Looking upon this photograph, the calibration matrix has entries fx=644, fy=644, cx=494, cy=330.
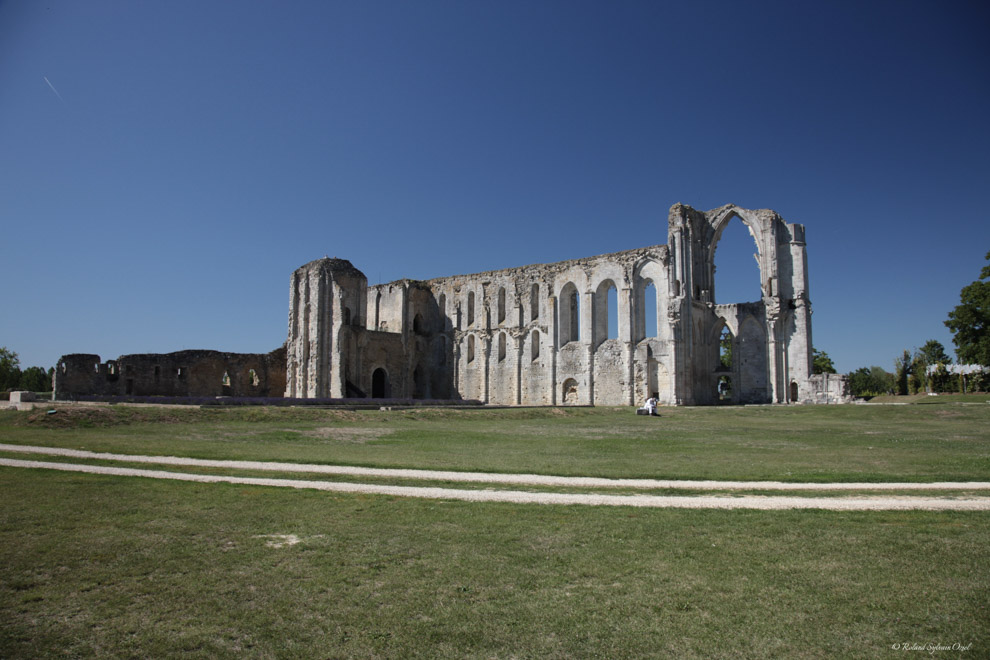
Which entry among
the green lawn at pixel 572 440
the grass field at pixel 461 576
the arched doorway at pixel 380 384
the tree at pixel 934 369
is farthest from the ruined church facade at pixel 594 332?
the grass field at pixel 461 576

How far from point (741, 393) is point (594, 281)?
1174cm

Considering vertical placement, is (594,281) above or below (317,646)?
above

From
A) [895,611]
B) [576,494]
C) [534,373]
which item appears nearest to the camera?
[895,611]

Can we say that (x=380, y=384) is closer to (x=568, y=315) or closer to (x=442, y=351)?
(x=442, y=351)

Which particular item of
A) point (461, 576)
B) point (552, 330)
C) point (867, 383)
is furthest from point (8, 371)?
point (867, 383)

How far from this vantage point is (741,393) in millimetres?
40656

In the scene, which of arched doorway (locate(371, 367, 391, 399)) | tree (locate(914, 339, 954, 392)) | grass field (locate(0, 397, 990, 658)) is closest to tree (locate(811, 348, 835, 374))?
tree (locate(914, 339, 954, 392))

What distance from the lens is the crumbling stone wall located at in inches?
1468

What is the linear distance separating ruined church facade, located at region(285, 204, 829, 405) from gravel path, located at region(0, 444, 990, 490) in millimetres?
28743

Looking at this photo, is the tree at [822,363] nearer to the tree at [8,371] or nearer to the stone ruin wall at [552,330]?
the stone ruin wall at [552,330]

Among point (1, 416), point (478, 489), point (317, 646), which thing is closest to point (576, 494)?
point (478, 489)

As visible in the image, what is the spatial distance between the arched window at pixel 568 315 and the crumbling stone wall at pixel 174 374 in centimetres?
2035

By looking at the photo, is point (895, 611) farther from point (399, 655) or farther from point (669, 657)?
point (399, 655)

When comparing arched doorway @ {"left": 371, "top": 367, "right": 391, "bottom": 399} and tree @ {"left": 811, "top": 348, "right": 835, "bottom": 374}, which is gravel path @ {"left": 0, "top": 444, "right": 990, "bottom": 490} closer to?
arched doorway @ {"left": 371, "top": 367, "right": 391, "bottom": 399}
